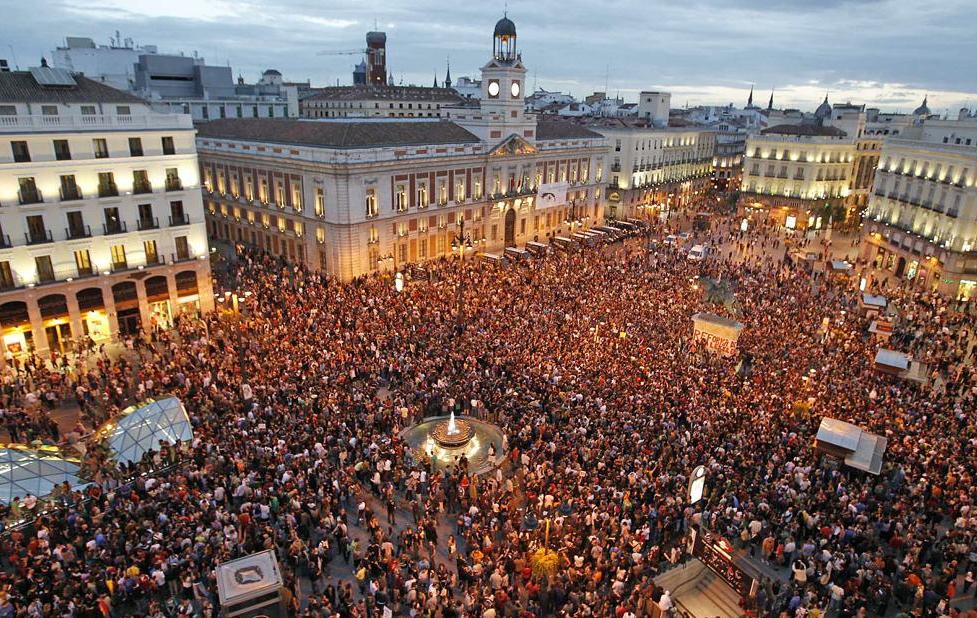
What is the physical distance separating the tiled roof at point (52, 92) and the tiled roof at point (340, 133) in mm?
13826

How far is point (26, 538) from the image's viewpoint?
1669 cm

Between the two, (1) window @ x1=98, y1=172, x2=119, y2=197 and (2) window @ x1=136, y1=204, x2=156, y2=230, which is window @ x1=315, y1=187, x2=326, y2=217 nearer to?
(2) window @ x1=136, y1=204, x2=156, y2=230

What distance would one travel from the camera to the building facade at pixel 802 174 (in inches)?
2709

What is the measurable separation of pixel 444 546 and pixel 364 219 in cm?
2958

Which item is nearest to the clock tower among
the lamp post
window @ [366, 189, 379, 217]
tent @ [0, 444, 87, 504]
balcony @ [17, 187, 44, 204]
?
the lamp post

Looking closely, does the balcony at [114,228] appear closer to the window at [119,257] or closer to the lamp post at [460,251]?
the window at [119,257]

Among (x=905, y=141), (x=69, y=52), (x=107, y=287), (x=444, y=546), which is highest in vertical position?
(x=69, y=52)

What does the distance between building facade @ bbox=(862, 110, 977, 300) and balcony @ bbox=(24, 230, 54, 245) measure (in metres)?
54.1

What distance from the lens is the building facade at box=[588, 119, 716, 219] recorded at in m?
71.2

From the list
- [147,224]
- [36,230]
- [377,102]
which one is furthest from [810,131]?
[36,230]

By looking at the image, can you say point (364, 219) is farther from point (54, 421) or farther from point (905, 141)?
point (905, 141)

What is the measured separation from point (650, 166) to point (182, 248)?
56.7 m

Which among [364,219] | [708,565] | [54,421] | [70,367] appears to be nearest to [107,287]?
[70,367]

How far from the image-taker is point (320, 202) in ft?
Answer: 142
